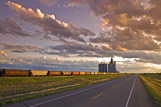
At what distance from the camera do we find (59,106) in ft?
33.4

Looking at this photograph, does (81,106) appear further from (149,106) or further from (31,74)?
(31,74)

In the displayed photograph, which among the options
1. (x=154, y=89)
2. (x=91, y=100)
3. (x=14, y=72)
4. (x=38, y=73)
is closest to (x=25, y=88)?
(x=91, y=100)

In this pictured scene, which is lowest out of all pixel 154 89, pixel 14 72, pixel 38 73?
pixel 154 89

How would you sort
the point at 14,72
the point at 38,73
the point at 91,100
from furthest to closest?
the point at 38,73 < the point at 14,72 < the point at 91,100

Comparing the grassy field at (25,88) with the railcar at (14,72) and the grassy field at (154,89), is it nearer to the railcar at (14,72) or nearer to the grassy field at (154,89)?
the railcar at (14,72)

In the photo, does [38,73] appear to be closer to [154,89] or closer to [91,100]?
[154,89]

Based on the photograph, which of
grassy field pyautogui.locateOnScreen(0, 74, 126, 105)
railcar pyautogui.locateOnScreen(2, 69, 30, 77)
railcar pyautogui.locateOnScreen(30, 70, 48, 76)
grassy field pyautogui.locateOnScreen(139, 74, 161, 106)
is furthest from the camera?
railcar pyautogui.locateOnScreen(30, 70, 48, 76)

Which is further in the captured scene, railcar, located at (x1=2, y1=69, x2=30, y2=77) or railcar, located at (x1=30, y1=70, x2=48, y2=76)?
railcar, located at (x1=30, y1=70, x2=48, y2=76)

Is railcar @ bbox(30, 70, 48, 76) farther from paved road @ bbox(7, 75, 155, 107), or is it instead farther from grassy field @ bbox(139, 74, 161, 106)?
grassy field @ bbox(139, 74, 161, 106)

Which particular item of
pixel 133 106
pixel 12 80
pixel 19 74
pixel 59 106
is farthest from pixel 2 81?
pixel 133 106

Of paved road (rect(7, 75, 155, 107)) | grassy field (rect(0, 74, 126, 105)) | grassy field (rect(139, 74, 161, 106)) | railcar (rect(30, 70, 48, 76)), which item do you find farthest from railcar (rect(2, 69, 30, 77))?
grassy field (rect(139, 74, 161, 106))

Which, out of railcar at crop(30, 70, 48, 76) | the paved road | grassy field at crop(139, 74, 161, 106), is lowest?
grassy field at crop(139, 74, 161, 106)

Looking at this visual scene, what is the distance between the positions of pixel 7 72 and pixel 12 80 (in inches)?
181

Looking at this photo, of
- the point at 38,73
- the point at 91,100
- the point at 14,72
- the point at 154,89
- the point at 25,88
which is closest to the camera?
the point at 91,100
